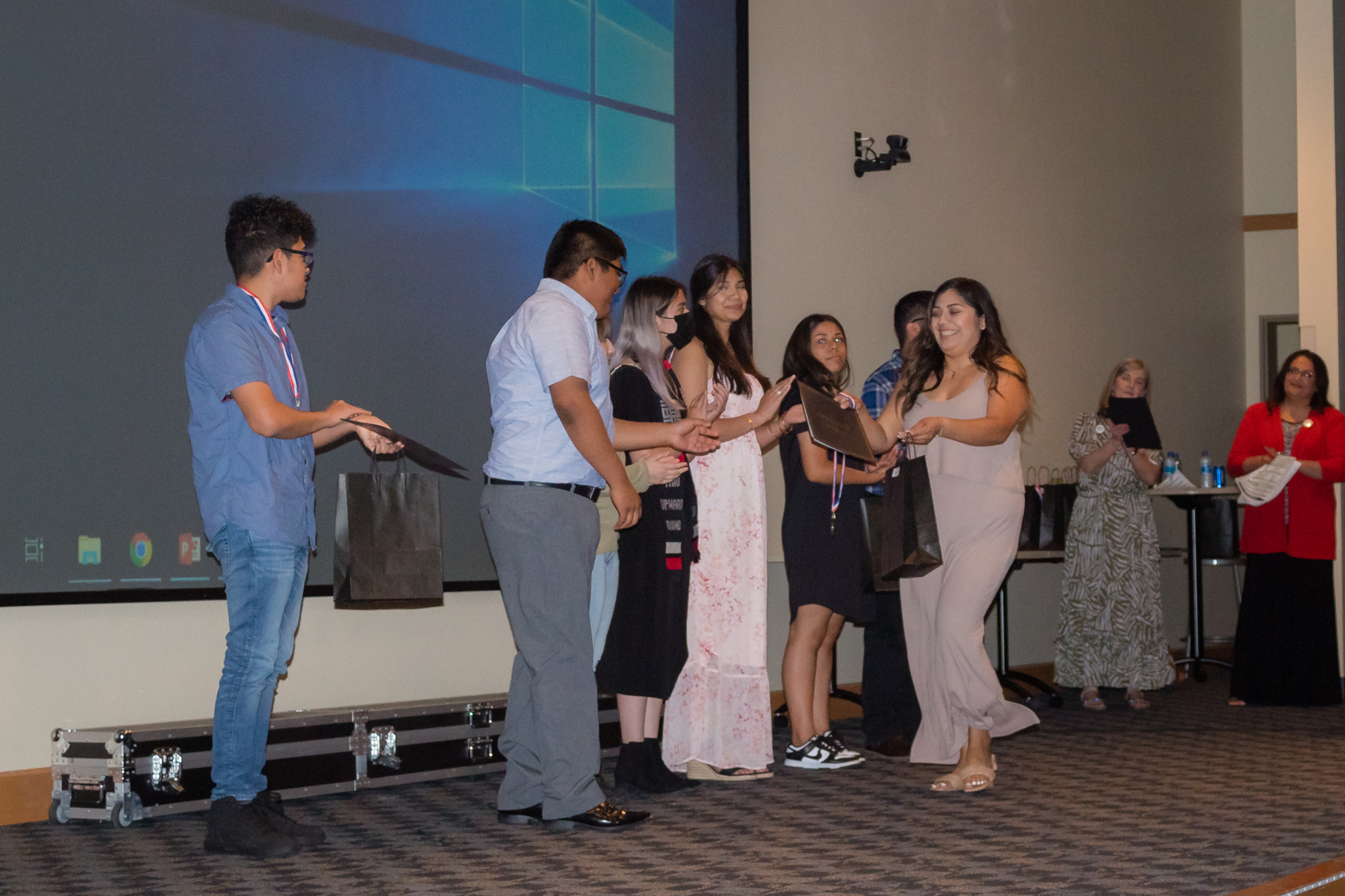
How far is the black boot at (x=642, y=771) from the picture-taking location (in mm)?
3924

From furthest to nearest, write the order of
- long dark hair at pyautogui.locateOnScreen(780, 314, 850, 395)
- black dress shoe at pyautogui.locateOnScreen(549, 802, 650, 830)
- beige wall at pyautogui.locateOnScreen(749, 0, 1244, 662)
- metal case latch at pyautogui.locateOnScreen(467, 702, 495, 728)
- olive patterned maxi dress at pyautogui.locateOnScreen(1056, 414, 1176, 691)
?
1. olive patterned maxi dress at pyautogui.locateOnScreen(1056, 414, 1176, 691)
2. beige wall at pyautogui.locateOnScreen(749, 0, 1244, 662)
3. long dark hair at pyautogui.locateOnScreen(780, 314, 850, 395)
4. metal case latch at pyautogui.locateOnScreen(467, 702, 495, 728)
5. black dress shoe at pyautogui.locateOnScreen(549, 802, 650, 830)

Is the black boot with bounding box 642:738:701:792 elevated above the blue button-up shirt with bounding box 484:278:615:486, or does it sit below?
below

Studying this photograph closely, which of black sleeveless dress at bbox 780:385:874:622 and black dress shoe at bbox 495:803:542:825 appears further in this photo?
black sleeveless dress at bbox 780:385:874:622

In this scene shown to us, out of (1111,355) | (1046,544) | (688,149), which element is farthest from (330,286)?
(1111,355)

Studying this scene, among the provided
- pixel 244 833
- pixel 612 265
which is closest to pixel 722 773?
pixel 244 833

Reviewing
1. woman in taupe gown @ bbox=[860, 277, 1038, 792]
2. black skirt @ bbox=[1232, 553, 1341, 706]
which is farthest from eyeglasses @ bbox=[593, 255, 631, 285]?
black skirt @ bbox=[1232, 553, 1341, 706]

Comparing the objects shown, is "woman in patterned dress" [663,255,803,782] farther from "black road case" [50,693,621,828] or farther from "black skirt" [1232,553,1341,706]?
"black skirt" [1232,553,1341,706]

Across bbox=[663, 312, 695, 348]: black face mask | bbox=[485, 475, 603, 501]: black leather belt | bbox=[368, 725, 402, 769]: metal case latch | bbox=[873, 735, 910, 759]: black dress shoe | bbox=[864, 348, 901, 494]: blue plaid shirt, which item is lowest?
bbox=[873, 735, 910, 759]: black dress shoe

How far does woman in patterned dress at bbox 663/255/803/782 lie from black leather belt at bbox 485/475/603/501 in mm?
751

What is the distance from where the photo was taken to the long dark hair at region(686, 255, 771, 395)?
4.08 m

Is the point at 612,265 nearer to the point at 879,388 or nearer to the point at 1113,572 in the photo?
the point at 879,388

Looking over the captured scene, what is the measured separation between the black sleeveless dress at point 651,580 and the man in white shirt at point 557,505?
0.47 m

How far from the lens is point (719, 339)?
4113mm

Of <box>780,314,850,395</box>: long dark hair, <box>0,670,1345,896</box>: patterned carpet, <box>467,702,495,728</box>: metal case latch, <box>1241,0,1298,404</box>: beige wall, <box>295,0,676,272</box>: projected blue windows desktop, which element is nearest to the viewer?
<box>0,670,1345,896</box>: patterned carpet
